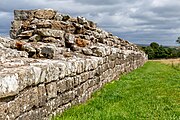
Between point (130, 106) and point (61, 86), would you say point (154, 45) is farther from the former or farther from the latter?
point (61, 86)

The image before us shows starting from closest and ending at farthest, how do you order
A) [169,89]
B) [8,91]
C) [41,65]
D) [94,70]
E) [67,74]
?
[8,91] → [41,65] → [67,74] → [94,70] → [169,89]

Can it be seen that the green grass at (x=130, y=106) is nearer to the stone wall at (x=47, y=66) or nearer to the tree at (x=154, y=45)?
the stone wall at (x=47, y=66)

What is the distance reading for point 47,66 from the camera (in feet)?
23.4

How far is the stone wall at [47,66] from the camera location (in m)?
5.70

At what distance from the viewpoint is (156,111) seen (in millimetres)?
8883

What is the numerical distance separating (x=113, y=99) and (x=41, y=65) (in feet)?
12.9

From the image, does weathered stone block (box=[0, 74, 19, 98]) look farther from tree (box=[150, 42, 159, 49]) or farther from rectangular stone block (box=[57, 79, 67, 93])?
tree (box=[150, 42, 159, 49])

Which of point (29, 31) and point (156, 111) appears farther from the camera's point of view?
point (29, 31)

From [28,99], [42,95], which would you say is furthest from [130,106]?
[28,99]

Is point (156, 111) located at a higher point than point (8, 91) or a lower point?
lower

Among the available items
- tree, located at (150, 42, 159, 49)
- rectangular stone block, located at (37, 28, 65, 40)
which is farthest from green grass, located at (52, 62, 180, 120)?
tree, located at (150, 42, 159, 49)

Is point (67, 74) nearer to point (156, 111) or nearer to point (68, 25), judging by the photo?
point (156, 111)

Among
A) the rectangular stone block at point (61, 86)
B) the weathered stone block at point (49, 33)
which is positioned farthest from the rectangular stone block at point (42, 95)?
the weathered stone block at point (49, 33)

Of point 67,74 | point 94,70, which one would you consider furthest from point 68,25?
point 67,74
